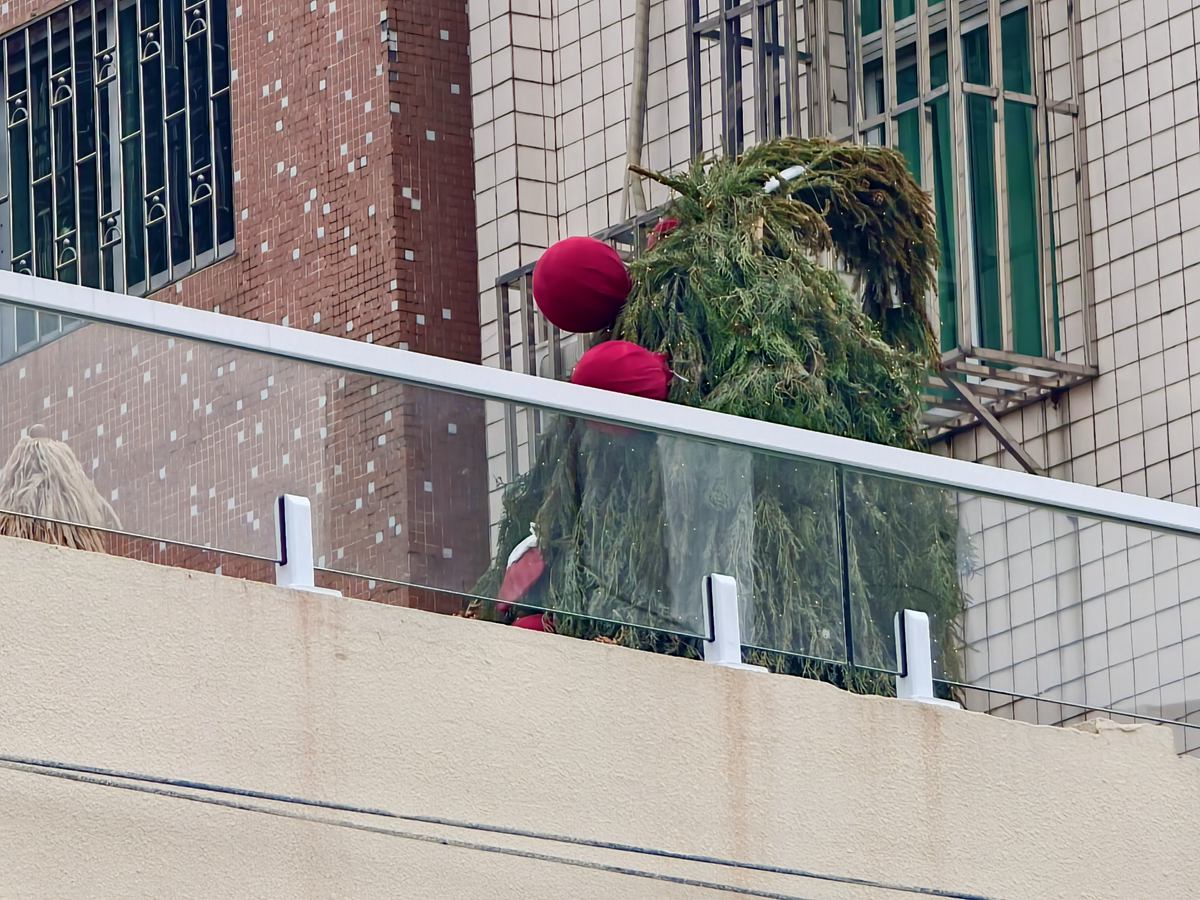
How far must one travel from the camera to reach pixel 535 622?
679 cm

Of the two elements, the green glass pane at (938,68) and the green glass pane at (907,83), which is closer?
the green glass pane at (938,68)

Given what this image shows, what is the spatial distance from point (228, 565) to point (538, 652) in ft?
2.38

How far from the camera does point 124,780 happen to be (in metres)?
5.80

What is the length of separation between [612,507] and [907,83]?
6229mm

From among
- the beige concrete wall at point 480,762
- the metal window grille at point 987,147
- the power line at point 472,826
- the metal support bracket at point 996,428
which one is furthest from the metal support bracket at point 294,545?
the metal support bracket at point 996,428

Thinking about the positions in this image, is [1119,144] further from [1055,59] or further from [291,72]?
[291,72]

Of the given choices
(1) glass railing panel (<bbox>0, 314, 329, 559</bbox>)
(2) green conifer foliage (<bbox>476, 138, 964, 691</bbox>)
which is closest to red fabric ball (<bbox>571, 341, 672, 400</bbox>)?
(2) green conifer foliage (<bbox>476, 138, 964, 691</bbox>)

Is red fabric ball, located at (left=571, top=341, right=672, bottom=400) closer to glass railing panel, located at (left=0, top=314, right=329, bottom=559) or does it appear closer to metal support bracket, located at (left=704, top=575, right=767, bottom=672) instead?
metal support bracket, located at (left=704, top=575, right=767, bottom=672)

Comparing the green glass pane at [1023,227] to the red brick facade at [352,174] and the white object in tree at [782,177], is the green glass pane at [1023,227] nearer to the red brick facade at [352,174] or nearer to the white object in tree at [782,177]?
the white object in tree at [782,177]

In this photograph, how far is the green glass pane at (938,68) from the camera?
1235cm

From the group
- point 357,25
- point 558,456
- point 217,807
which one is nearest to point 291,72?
point 357,25

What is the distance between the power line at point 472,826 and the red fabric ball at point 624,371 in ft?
5.58

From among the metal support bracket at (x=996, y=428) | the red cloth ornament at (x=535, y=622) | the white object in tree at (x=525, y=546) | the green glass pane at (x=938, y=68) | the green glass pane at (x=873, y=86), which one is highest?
the green glass pane at (x=873, y=86)

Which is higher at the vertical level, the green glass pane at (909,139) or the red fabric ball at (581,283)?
the green glass pane at (909,139)
